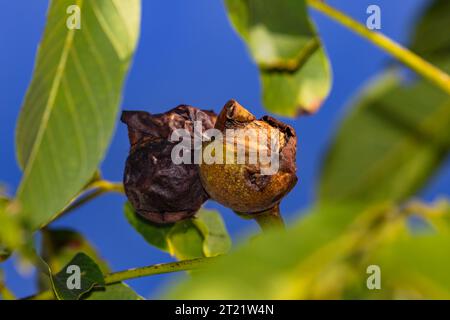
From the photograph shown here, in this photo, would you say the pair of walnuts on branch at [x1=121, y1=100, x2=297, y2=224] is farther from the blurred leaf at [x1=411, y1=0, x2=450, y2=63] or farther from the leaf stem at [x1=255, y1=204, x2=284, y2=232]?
the blurred leaf at [x1=411, y1=0, x2=450, y2=63]

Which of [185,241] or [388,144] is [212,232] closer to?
[185,241]

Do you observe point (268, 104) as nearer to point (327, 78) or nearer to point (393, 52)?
point (327, 78)

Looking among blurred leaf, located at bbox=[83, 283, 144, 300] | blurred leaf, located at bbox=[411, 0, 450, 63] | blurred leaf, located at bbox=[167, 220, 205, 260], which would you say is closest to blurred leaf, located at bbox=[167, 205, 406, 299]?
blurred leaf, located at bbox=[411, 0, 450, 63]

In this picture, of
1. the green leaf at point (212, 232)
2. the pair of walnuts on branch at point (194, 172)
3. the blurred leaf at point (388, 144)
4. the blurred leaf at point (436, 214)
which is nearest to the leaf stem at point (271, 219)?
the pair of walnuts on branch at point (194, 172)

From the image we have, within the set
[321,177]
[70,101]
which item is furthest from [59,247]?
[321,177]

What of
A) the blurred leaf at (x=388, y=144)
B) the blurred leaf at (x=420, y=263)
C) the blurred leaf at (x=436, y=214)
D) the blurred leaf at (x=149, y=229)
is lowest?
the blurred leaf at (x=420, y=263)

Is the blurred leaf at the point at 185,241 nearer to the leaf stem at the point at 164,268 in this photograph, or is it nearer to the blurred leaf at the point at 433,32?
the leaf stem at the point at 164,268
